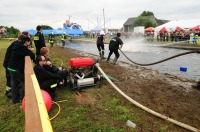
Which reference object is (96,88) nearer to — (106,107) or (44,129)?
(106,107)

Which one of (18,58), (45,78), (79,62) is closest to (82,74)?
(79,62)

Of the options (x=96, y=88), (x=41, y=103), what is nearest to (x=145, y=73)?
(x=96, y=88)

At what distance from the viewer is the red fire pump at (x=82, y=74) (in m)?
6.00

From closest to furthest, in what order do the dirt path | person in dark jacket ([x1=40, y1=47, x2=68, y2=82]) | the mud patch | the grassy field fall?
the grassy field, the dirt path, the mud patch, person in dark jacket ([x1=40, y1=47, x2=68, y2=82])

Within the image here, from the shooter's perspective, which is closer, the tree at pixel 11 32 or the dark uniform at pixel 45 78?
the dark uniform at pixel 45 78

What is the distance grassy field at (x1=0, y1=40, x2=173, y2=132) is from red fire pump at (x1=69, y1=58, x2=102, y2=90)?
35 cm

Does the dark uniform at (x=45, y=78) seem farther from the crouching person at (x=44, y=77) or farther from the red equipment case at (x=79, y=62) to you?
the red equipment case at (x=79, y=62)

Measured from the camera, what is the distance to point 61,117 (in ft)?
14.8

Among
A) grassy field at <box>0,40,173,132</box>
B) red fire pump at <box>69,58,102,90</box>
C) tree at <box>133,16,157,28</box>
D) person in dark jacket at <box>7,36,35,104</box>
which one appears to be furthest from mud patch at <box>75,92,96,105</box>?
tree at <box>133,16,157,28</box>

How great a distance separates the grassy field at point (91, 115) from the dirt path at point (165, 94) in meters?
0.39

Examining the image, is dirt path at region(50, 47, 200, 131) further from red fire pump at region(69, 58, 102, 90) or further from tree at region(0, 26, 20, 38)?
tree at region(0, 26, 20, 38)

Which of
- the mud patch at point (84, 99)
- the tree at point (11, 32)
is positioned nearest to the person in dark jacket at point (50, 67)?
the mud patch at point (84, 99)

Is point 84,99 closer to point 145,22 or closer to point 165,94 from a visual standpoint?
point 165,94

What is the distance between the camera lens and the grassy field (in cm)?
401
